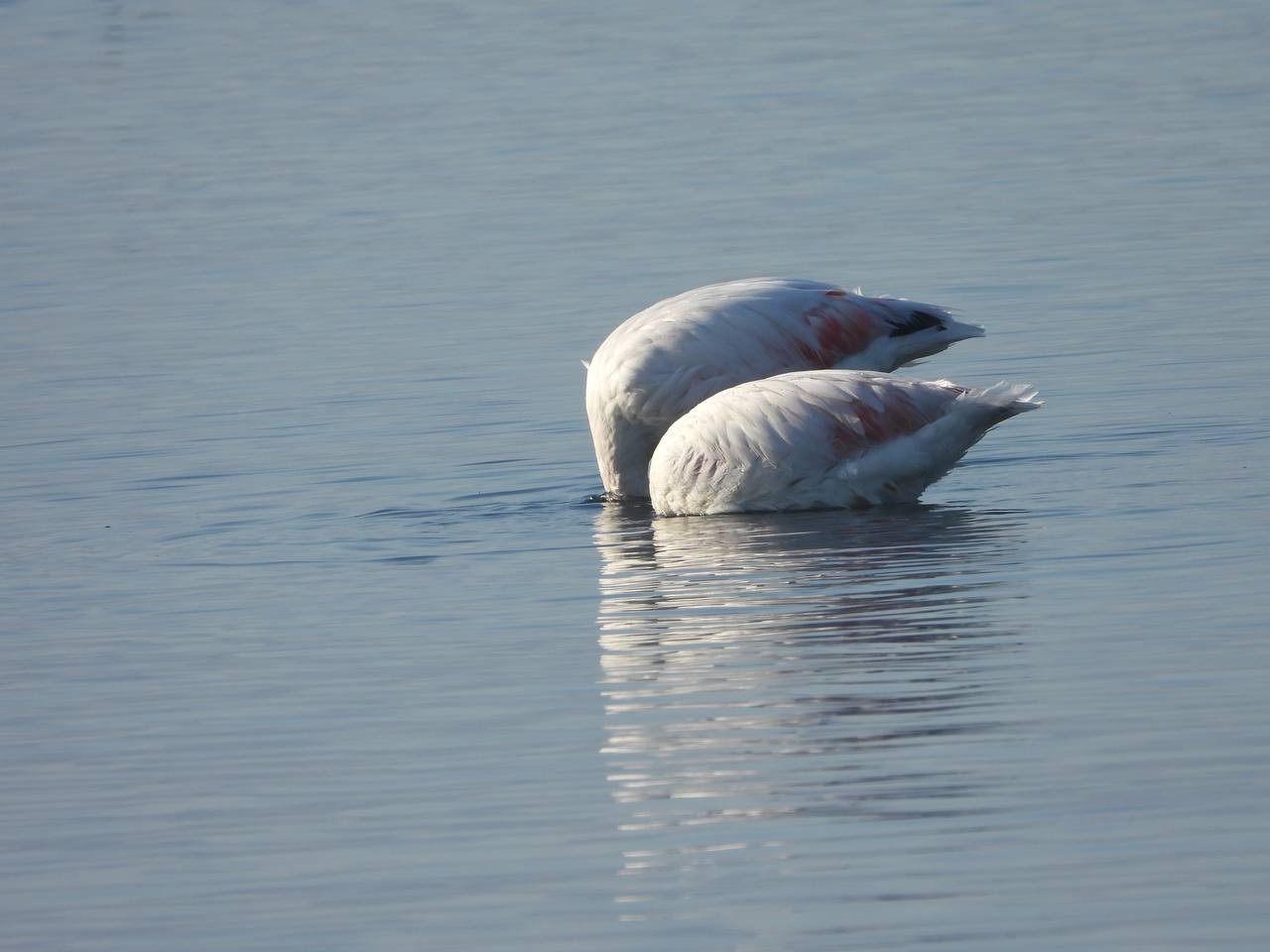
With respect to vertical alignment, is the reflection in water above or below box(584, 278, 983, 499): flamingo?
below

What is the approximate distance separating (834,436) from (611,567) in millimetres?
1105

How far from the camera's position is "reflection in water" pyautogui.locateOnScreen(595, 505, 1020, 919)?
18.7 feet

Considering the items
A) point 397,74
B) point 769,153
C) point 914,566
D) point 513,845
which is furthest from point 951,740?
point 397,74

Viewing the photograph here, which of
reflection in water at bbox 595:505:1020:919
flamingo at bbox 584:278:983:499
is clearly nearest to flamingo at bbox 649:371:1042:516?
reflection in water at bbox 595:505:1020:919

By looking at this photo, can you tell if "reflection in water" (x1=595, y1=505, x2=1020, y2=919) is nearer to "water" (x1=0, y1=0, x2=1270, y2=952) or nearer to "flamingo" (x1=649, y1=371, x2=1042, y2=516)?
"water" (x1=0, y1=0, x2=1270, y2=952)

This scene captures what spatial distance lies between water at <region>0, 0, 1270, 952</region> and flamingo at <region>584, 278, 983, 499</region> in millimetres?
404

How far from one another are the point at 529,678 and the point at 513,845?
163cm

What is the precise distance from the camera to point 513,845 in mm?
5812

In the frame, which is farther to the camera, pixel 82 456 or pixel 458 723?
pixel 82 456

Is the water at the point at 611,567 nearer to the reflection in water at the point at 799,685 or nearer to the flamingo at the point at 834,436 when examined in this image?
the reflection in water at the point at 799,685

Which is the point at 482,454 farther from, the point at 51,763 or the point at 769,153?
the point at 769,153

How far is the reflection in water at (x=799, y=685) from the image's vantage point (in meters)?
5.71

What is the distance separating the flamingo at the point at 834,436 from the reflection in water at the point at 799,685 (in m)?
0.13

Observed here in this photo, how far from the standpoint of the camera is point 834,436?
977 cm
